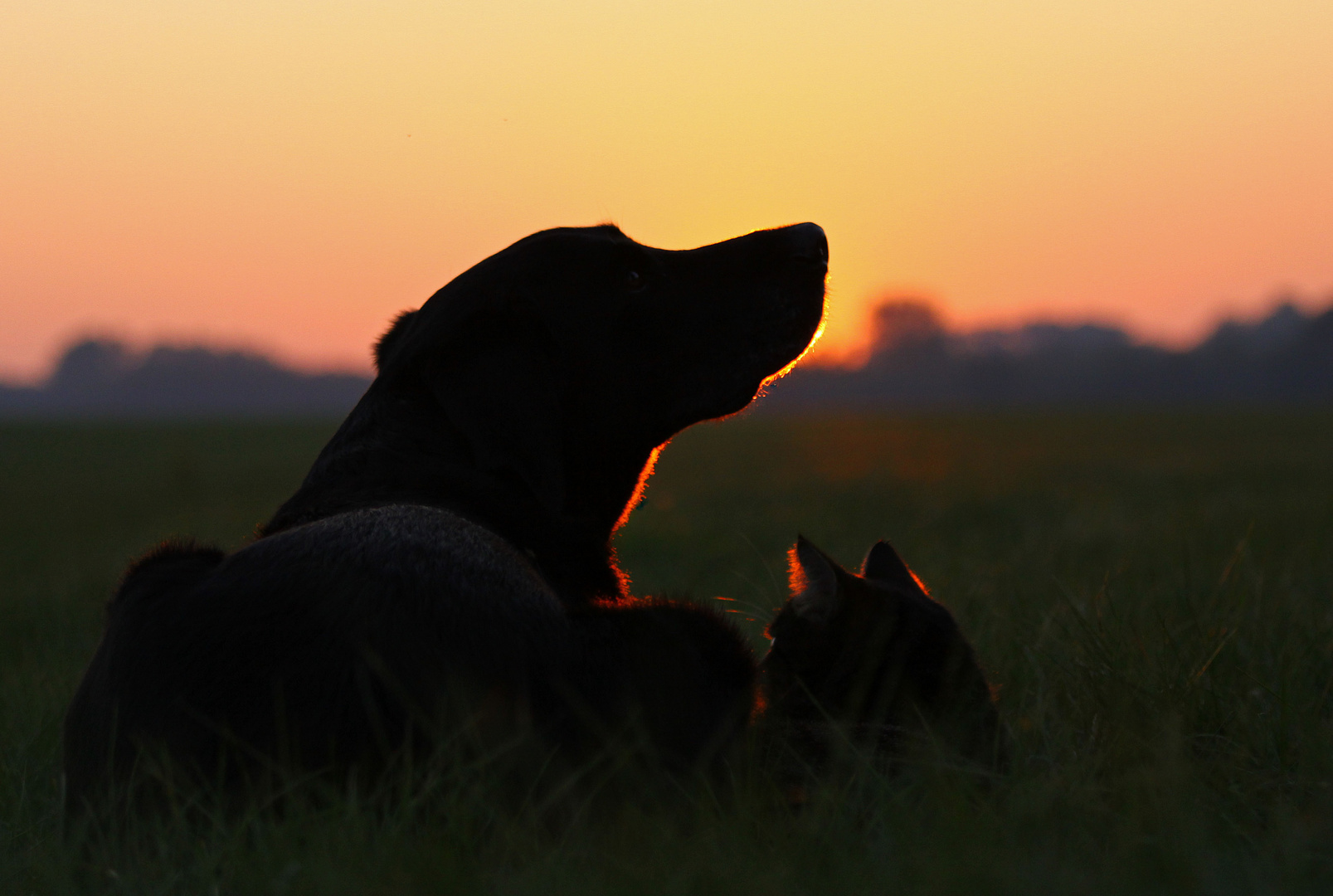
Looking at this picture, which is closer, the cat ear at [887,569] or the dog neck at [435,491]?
the dog neck at [435,491]

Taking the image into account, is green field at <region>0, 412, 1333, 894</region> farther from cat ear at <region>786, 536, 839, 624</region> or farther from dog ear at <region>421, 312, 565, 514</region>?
dog ear at <region>421, 312, 565, 514</region>

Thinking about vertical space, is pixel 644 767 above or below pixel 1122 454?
above

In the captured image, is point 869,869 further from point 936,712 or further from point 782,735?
point 936,712

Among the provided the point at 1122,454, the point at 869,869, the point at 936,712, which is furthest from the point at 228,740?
the point at 1122,454

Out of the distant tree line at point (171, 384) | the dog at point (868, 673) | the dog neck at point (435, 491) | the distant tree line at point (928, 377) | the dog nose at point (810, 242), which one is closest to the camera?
the dog at point (868, 673)

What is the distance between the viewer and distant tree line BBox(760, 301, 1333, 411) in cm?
12288

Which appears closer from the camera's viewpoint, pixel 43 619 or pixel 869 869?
pixel 869 869

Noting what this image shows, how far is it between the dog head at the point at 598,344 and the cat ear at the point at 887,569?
70cm

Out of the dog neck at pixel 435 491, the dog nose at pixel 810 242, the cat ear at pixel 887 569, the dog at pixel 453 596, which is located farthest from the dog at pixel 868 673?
the dog nose at pixel 810 242

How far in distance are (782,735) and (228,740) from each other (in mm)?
1375

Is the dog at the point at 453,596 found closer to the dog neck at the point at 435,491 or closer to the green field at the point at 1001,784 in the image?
the dog neck at the point at 435,491

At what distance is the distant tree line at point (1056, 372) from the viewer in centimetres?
12288

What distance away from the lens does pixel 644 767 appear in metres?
2.07

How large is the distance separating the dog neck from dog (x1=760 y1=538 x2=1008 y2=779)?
0.56 metres
